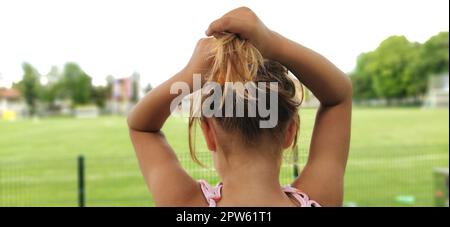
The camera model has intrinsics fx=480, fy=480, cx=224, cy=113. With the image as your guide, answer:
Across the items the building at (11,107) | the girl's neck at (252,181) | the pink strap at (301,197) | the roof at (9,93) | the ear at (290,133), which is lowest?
the building at (11,107)

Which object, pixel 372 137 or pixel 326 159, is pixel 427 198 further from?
pixel 372 137

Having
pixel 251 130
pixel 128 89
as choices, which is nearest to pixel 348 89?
pixel 251 130

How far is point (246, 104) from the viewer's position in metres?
0.56

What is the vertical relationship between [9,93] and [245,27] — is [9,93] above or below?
below

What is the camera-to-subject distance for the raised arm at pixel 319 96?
0.54 m

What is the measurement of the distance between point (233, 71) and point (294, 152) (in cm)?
21

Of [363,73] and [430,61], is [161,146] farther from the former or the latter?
[430,61]

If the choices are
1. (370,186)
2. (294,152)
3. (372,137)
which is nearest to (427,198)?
(370,186)

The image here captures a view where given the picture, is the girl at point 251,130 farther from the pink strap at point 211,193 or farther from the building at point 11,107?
the building at point 11,107

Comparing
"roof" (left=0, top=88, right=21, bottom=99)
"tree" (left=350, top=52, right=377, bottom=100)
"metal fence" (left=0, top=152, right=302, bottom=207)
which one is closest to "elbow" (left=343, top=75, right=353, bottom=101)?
"tree" (left=350, top=52, right=377, bottom=100)

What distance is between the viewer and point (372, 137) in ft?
25.7

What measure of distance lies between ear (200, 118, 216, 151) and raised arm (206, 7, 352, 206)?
4.3 inches

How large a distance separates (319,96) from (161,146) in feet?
0.70

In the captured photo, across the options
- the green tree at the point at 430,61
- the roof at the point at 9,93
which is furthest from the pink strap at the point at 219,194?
the roof at the point at 9,93
